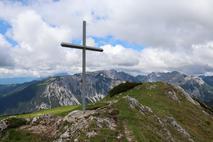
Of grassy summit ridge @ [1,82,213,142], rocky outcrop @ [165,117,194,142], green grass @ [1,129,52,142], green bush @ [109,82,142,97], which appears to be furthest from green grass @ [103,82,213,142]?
green grass @ [1,129,52,142]

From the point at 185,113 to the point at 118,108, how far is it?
64.5 ft

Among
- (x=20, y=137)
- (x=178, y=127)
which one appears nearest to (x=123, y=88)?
(x=178, y=127)

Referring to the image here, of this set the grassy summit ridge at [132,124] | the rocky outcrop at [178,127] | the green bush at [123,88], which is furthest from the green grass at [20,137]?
the green bush at [123,88]

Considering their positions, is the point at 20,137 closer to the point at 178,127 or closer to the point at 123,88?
the point at 178,127

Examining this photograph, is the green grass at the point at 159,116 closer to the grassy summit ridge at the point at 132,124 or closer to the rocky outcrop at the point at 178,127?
the grassy summit ridge at the point at 132,124

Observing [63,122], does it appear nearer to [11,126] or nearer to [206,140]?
[11,126]

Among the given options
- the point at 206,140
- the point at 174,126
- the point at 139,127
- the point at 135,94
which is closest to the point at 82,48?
the point at 139,127

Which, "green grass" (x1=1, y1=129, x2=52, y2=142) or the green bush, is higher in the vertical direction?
the green bush

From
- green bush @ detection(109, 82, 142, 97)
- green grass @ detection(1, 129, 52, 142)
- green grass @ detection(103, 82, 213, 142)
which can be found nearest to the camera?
green grass @ detection(1, 129, 52, 142)

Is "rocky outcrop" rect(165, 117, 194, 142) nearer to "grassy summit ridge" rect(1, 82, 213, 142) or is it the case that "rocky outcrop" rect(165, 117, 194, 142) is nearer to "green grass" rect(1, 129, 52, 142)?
"grassy summit ridge" rect(1, 82, 213, 142)

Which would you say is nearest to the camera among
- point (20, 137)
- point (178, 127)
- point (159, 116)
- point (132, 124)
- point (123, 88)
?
point (20, 137)

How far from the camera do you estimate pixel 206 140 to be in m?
50.1

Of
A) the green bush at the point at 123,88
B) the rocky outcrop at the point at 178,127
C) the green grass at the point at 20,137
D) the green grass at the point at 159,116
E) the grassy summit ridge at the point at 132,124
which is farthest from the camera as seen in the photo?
the green bush at the point at 123,88

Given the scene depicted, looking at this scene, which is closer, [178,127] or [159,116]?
[178,127]
